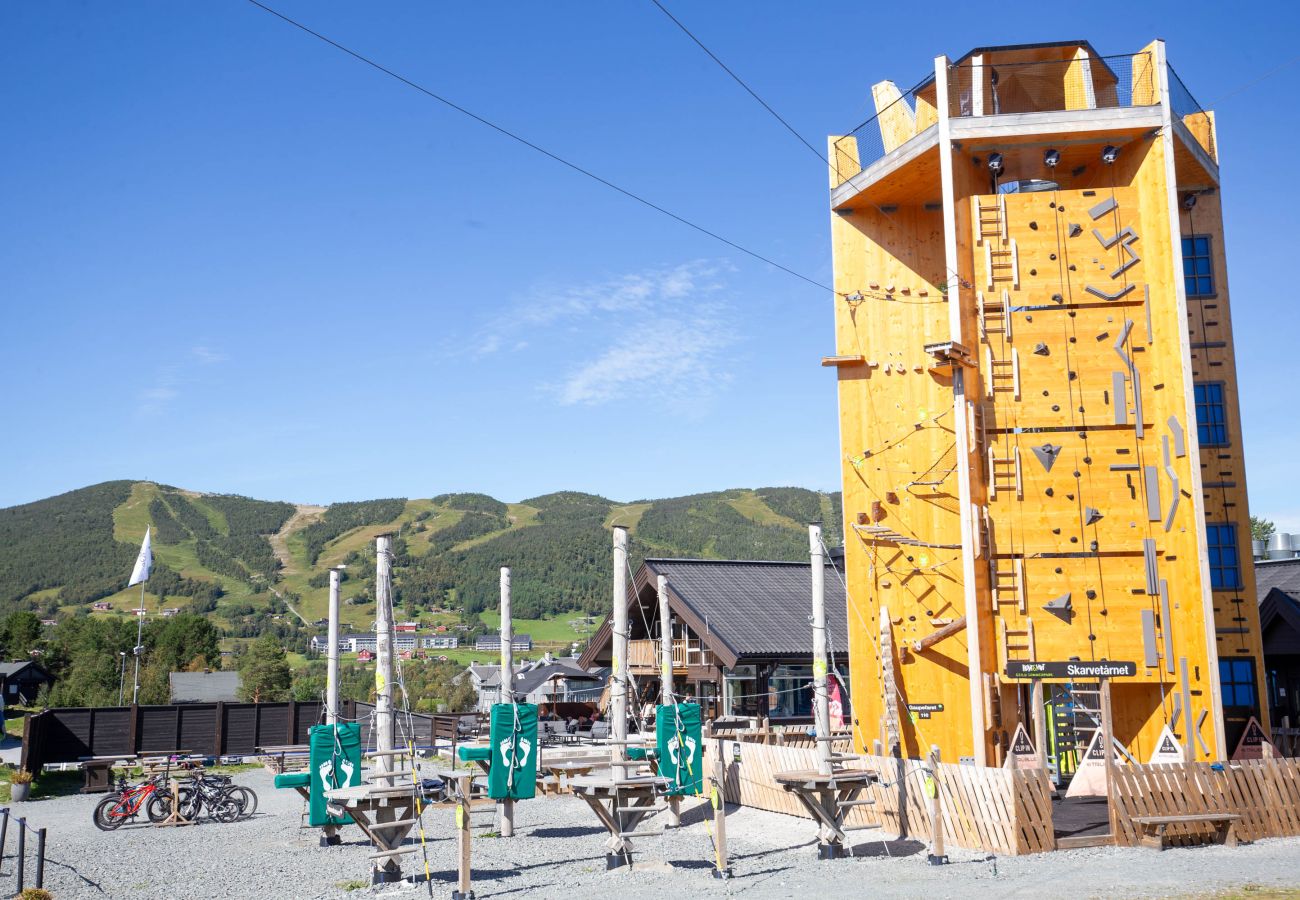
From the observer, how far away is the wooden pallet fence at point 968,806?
1550 centimetres

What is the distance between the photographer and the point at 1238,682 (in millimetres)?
25562

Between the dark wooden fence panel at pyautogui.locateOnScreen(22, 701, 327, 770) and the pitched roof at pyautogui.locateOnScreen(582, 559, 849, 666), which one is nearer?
the pitched roof at pyautogui.locateOnScreen(582, 559, 849, 666)

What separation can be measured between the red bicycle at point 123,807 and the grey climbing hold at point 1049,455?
19.7 meters

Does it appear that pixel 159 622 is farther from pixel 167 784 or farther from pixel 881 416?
pixel 881 416

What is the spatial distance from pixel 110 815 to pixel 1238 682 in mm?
24749

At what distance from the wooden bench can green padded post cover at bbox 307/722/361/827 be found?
473 inches

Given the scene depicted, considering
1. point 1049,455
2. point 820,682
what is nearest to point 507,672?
point 820,682

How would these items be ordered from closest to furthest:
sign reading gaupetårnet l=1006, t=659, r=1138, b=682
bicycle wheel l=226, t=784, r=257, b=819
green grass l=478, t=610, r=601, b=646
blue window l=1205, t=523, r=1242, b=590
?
sign reading gaupetårnet l=1006, t=659, r=1138, b=682 < bicycle wheel l=226, t=784, r=257, b=819 < blue window l=1205, t=523, r=1242, b=590 < green grass l=478, t=610, r=601, b=646

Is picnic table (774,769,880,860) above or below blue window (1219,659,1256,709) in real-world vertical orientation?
below

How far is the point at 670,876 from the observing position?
1552 cm

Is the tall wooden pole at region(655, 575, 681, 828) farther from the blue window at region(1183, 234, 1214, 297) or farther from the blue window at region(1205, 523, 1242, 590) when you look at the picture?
the blue window at region(1183, 234, 1214, 297)

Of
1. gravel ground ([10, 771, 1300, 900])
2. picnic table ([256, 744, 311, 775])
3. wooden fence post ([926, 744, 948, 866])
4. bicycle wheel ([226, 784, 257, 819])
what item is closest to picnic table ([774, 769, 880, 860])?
gravel ground ([10, 771, 1300, 900])

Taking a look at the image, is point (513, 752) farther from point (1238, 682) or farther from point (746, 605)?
point (746, 605)

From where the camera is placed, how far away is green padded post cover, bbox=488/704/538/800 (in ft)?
62.0
